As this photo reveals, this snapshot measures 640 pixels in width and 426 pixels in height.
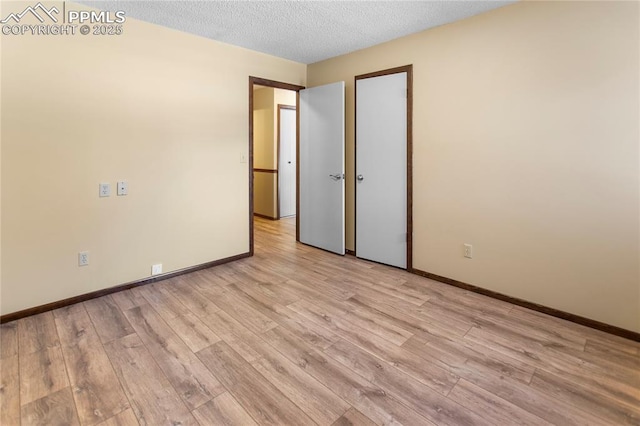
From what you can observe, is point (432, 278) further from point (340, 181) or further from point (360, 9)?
point (360, 9)

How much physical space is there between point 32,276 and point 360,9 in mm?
3308

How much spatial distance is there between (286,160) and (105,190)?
3.70m

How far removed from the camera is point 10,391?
1.66 metres

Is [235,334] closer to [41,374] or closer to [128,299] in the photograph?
[41,374]

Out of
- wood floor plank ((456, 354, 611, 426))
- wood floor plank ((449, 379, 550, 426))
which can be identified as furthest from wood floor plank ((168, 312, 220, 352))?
wood floor plank ((456, 354, 611, 426))

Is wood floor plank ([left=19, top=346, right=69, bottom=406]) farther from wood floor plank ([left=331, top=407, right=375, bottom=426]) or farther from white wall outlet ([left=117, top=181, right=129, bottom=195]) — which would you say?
wood floor plank ([left=331, top=407, right=375, bottom=426])

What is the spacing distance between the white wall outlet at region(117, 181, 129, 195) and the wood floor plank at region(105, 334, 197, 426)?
4.28ft

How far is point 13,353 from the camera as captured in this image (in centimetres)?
198

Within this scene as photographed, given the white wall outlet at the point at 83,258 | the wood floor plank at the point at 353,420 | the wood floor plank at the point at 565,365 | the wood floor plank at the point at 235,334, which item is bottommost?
the wood floor plank at the point at 353,420

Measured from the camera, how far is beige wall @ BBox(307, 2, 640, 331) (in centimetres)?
218

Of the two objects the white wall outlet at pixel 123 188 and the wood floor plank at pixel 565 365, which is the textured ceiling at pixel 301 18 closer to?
the white wall outlet at pixel 123 188

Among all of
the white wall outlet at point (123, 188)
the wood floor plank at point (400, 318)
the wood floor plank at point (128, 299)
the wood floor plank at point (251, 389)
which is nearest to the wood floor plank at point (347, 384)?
the wood floor plank at point (251, 389)

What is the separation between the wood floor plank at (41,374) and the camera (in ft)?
5.44

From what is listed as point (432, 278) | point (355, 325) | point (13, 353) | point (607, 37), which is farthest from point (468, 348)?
point (13, 353)
